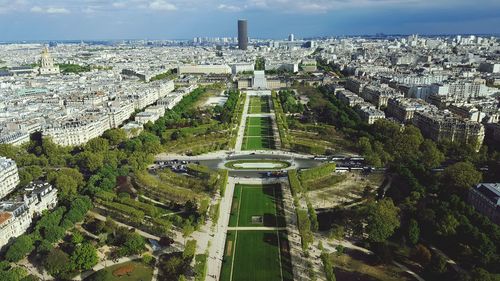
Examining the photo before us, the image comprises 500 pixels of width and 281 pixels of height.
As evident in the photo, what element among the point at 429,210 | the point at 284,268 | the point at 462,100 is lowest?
the point at 284,268

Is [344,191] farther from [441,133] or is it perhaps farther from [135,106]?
[135,106]

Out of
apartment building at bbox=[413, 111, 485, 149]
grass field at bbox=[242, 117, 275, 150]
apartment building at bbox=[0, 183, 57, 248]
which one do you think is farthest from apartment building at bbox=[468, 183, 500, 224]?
apartment building at bbox=[0, 183, 57, 248]

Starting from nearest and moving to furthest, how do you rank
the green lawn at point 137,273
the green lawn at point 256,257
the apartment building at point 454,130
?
the green lawn at point 137,273 → the green lawn at point 256,257 → the apartment building at point 454,130

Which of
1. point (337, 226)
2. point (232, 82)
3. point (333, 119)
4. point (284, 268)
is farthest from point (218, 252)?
point (232, 82)

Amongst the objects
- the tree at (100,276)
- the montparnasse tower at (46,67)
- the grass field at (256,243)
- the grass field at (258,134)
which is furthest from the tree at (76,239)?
the montparnasse tower at (46,67)

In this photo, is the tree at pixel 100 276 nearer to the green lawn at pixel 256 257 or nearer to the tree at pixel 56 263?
the tree at pixel 56 263

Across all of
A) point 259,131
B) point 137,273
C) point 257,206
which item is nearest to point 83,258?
point 137,273
